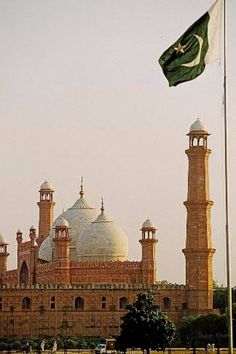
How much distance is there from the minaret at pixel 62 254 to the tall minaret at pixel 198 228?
7859 millimetres

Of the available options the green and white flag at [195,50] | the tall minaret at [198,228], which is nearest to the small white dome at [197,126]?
the tall minaret at [198,228]

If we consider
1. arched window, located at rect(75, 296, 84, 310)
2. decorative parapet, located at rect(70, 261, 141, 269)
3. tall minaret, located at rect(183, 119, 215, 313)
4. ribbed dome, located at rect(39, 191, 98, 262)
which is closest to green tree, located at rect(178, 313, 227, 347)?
tall minaret, located at rect(183, 119, 215, 313)

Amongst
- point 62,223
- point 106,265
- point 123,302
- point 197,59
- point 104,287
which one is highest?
point 62,223

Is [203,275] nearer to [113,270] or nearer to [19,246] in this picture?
[113,270]

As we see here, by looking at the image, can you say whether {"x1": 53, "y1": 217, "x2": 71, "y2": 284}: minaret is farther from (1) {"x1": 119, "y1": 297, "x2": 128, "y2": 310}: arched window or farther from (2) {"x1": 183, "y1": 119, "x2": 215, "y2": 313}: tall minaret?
(2) {"x1": 183, "y1": 119, "x2": 215, "y2": 313}: tall minaret

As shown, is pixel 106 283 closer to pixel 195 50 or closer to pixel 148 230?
pixel 148 230

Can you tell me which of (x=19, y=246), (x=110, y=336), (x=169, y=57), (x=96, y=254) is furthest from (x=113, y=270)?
(x=169, y=57)

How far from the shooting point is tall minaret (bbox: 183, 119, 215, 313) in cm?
5909

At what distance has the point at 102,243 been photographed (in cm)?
6456

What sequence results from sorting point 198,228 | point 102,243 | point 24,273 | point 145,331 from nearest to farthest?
1. point 145,331
2. point 198,228
3. point 102,243
4. point 24,273

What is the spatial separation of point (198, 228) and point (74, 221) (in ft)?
40.2

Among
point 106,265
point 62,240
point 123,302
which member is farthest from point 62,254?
point 123,302

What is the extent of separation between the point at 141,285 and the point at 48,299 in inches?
232

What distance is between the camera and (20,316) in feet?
195
